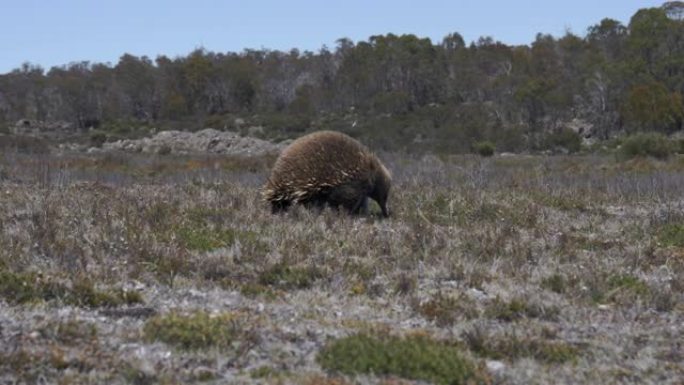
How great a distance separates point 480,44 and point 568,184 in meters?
66.1

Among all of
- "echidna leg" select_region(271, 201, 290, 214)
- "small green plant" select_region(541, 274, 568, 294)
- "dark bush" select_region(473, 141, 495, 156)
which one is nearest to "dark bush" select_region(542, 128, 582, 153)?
"dark bush" select_region(473, 141, 495, 156)

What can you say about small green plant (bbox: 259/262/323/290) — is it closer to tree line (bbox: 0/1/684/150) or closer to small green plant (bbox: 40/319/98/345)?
small green plant (bbox: 40/319/98/345)

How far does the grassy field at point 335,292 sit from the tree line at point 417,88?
1381 inches

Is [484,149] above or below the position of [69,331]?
below

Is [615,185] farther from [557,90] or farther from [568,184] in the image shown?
[557,90]

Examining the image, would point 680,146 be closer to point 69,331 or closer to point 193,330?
point 193,330

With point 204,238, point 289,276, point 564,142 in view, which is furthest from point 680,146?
point 289,276

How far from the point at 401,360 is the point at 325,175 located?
744 centimetres

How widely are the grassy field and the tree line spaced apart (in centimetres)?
3509

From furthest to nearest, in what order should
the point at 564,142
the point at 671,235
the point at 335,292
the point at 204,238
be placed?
1. the point at 564,142
2. the point at 671,235
3. the point at 204,238
4. the point at 335,292

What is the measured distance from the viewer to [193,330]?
6.78 metres

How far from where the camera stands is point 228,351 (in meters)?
6.50

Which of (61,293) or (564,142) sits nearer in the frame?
(61,293)

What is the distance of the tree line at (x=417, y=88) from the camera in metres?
54.8
